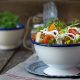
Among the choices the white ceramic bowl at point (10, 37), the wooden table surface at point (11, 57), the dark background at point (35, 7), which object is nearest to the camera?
the wooden table surface at point (11, 57)

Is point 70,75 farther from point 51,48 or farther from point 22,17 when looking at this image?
point 22,17

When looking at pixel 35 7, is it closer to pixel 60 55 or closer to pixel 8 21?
pixel 8 21

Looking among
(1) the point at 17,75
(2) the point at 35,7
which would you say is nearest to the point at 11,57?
(1) the point at 17,75

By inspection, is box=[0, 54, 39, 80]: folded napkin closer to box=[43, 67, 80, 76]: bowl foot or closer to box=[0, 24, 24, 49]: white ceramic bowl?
box=[43, 67, 80, 76]: bowl foot

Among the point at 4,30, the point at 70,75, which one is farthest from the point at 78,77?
the point at 4,30

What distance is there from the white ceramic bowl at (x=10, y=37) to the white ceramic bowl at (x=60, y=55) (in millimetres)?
493

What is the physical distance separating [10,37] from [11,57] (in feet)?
0.58

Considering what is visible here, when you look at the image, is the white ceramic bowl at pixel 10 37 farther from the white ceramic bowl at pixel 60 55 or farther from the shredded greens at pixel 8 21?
the white ceramic bowl at pixel 60 55

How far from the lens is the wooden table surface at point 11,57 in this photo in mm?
1102

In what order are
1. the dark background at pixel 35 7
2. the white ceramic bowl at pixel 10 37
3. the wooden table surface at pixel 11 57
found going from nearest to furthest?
the wooden table surface at pixel 11 57 < the white ceramic bowl at pixel 10 37 < the dark background at pixel 35 7

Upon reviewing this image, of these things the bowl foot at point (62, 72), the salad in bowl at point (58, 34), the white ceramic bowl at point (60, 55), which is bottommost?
the bowl foot at point (62, 72)

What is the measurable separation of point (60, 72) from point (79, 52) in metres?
0.09

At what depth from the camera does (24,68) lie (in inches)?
40.9

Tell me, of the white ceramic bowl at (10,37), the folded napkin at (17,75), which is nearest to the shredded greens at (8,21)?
the white ceramic bowl at (10,37)
